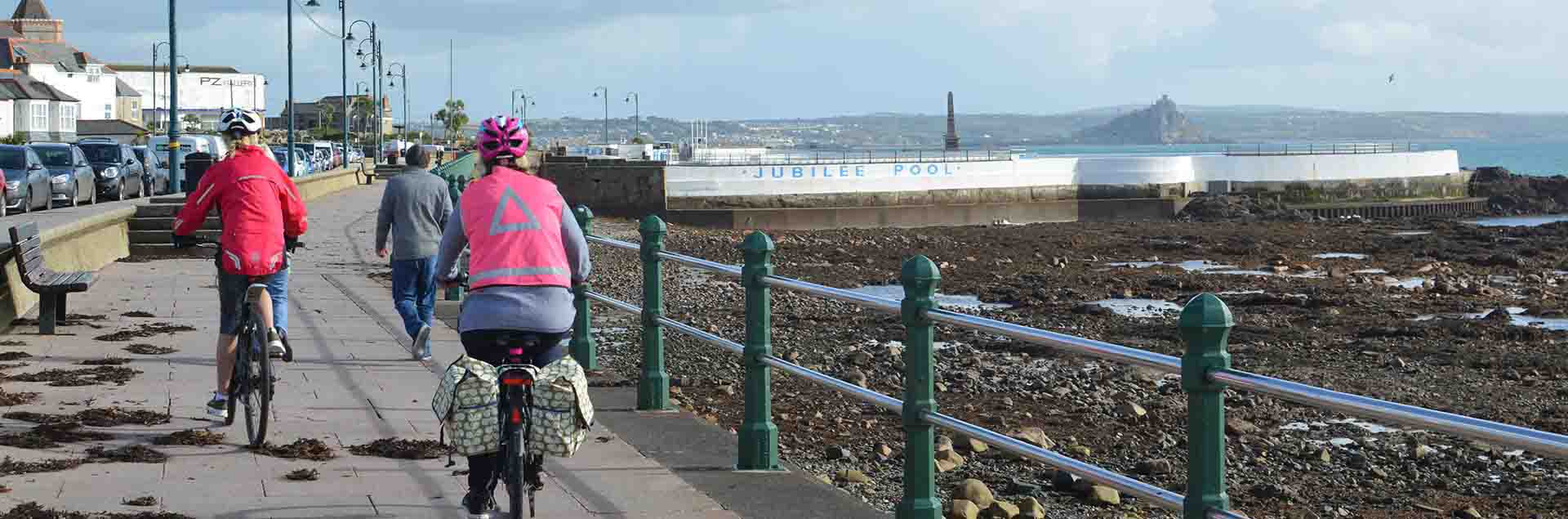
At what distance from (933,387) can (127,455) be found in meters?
3.73

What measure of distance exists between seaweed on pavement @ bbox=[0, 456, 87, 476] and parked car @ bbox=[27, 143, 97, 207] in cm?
2744

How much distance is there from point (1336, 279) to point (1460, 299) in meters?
5.44

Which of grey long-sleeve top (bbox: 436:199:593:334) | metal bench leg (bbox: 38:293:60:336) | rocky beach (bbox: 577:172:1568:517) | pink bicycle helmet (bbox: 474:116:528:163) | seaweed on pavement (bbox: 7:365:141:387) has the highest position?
pink bicycle helmet (bbox: 474:116:528:163)

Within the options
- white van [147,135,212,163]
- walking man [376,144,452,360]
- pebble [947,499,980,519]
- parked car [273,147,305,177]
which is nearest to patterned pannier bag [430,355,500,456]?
pebble [947,499,980,519]

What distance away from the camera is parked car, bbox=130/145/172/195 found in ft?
141

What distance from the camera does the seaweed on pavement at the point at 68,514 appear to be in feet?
20.8

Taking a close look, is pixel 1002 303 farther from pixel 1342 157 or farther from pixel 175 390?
pixel 1342 157

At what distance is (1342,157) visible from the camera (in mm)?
73688

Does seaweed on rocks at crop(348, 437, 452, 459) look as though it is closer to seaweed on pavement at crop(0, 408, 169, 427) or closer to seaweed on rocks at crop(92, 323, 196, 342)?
seaweed on pavement at crop(0, 408, 169, 427)

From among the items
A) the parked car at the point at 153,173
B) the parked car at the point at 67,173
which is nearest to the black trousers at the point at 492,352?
the parked car at the point at 67,173

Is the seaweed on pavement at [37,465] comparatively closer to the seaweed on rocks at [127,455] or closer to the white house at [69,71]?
the seaweed on rocks at [127,455]

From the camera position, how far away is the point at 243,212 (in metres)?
8.19

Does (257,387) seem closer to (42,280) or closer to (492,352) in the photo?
(492,352)

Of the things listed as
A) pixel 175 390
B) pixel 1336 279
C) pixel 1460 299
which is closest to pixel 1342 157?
pixel 1336 279
